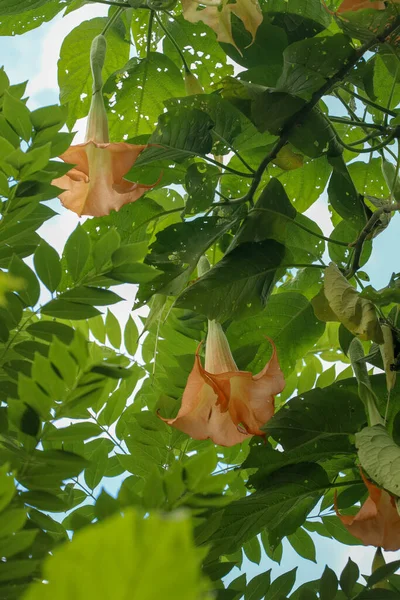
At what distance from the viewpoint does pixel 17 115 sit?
399 mm

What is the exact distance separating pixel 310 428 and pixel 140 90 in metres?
0.50

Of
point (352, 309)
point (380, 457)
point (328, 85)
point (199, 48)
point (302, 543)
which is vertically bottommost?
point (302, 543)

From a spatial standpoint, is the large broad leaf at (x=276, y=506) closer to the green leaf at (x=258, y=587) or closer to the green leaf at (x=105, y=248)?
the green leaf at (x=258, y=587)

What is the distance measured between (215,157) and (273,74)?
0.11m

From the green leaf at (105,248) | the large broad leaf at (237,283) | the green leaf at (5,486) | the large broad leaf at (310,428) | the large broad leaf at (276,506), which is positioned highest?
the green leaf at (105,248)

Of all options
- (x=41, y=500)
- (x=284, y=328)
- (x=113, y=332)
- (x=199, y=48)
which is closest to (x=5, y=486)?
(x=41, y=500)

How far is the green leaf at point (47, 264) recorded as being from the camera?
0.39 meters

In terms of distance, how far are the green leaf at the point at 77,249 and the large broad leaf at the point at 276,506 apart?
28cm

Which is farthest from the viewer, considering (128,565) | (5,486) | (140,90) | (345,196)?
(140,90)

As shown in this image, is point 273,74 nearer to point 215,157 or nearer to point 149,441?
point 215,157

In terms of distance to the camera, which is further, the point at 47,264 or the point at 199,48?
the point at 199,48

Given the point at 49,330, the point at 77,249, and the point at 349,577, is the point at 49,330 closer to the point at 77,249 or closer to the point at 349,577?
the point at 77,249

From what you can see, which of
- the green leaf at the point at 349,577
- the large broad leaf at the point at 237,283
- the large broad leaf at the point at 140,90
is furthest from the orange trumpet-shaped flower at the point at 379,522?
the large broad leaf at the point at 140,90

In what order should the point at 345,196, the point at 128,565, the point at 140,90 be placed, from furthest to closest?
the point at 140,90
the point at 345,196
the point at 128,565
